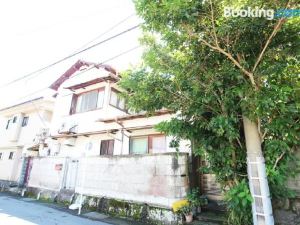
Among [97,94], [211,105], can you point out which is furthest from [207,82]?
[97,94]

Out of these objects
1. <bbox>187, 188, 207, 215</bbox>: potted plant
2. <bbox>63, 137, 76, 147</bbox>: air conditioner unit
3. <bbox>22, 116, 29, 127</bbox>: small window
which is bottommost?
<bbox>187, 188, 207, 215</bbox>: potted plant

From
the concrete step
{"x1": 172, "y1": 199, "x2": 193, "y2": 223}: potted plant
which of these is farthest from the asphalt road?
the concrete step

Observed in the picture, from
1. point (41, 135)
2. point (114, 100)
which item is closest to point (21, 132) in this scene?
point (41, 135)

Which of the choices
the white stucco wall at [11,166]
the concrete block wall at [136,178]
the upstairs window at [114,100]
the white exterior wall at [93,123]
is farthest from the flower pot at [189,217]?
the white stucco wall at [11,166]

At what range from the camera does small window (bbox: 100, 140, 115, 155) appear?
11568 millimetres

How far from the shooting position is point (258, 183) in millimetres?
4621

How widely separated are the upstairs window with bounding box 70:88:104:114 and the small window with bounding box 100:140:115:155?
89.3 inches

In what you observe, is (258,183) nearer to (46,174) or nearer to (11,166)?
(46,174)

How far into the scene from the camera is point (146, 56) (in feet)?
19.5

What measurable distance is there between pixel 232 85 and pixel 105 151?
834 cm

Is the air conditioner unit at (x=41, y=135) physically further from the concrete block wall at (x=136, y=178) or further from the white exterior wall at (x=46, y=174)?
the concrete block wall at (x=136, y=178)

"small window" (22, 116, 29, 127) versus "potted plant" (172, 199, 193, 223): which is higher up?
"small window" (22, 116, 29, 127)

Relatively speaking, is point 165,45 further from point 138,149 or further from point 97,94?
Answer: point 97,94

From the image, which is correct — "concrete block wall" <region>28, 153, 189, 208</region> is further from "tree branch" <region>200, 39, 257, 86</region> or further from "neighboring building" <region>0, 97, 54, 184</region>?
"neighboring building" <region>0, 97, 54, 184</region>
